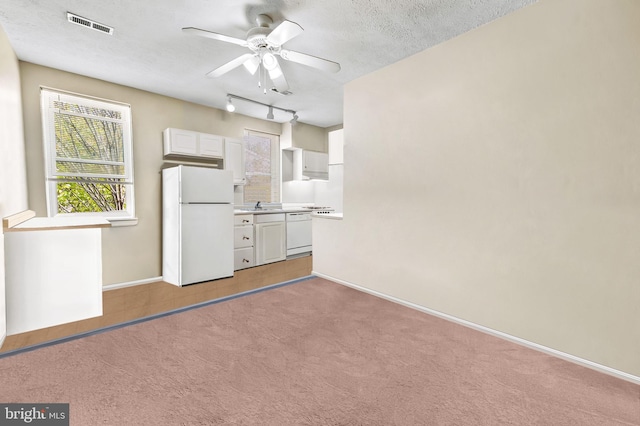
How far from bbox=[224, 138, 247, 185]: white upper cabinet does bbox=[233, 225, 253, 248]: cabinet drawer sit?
2.48 feet

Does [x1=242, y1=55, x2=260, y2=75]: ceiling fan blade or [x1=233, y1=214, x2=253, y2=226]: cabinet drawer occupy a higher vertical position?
[x1=242, y1=55, x2=260, y2=75]: ceiling fan blade

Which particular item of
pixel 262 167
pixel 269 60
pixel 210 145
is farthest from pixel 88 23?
pixel 262 167

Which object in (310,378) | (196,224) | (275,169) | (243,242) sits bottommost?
(310,378)

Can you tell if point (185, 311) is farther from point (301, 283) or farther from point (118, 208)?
point (118, 208)

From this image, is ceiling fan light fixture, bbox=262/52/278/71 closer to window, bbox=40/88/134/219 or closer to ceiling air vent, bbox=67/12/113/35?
ceiling air vent, bbox=67/12/113/35

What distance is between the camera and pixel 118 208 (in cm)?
395

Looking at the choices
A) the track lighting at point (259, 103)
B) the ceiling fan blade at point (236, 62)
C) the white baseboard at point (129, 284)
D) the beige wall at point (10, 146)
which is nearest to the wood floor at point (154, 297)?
the white baseboard at point (129, 284)

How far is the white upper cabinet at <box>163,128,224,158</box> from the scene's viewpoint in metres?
4.05

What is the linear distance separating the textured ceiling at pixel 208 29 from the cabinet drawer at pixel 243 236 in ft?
6.72

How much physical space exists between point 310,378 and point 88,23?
3125 millimetres

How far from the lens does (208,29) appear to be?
253 cm

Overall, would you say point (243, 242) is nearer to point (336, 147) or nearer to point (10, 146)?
point (336, 147)

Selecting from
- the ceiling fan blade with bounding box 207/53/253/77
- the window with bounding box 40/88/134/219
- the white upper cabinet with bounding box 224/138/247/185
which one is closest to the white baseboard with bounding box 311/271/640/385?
the ceiling fan blade with bounding box 207/53/253/77

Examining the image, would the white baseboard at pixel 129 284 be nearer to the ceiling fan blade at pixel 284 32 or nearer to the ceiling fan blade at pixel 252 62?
the ceiling fan blade at pixel 252 62
